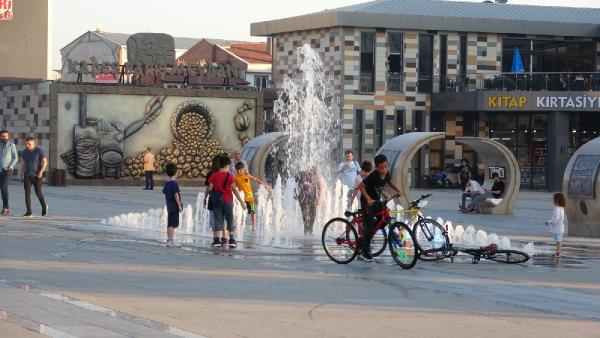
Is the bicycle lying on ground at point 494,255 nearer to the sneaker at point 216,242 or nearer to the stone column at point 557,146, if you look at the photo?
the sneaker at point 216,242

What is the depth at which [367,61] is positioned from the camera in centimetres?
5391

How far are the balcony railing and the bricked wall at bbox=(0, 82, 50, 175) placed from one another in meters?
18.1

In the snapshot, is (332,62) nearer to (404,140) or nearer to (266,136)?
(266,136)

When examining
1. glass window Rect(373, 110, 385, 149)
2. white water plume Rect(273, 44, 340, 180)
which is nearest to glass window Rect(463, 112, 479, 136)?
glass window Rect(373, 110, 385, 149)

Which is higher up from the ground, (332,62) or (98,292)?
(332,62)

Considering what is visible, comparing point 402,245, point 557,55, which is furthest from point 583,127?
point 402,245

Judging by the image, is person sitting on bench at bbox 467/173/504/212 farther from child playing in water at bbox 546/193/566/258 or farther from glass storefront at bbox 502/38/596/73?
glass storefront at bbox 502/38/596/73

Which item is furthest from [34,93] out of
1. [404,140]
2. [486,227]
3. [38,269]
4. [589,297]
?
[589,297]

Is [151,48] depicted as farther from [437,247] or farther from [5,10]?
[437,247]

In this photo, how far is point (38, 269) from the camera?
596 inches

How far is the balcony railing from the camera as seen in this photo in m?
52.0

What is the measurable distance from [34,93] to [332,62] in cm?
1320

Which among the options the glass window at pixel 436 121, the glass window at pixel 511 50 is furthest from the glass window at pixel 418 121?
the glass window at pixel 511 50

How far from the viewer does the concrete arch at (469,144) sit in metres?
29.5
